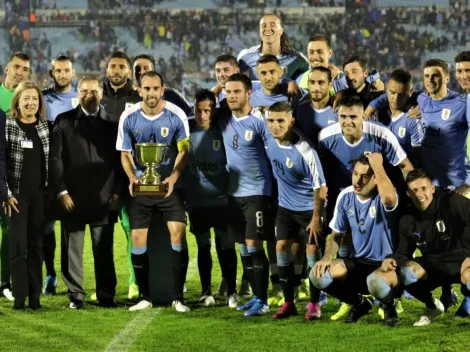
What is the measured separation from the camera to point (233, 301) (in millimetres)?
6863

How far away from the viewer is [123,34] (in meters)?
26.0

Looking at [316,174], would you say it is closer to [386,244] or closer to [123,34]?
[386,244]

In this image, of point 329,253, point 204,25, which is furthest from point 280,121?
point 204,25

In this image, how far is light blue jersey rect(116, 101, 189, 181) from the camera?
6.66 m

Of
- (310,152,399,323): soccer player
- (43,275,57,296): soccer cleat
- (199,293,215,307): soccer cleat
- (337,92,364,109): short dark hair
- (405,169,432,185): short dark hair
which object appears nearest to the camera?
(405,169,432,185): short dark hair

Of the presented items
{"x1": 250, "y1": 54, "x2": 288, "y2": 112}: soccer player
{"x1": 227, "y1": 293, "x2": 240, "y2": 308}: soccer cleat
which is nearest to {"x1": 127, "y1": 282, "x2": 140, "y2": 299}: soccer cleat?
{"x1": 227, "y1": 293, "x2": 240, "y2": 308}: soccer cleat

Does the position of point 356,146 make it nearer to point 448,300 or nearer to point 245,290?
point 448,300

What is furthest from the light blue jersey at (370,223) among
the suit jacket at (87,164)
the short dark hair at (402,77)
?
the suit jacket at (87,164)

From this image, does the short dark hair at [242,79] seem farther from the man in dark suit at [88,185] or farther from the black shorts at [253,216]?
the man in dark suit at [88,185]

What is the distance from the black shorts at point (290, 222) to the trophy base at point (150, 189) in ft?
2.64

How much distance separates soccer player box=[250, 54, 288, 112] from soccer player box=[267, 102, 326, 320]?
564 millimetres

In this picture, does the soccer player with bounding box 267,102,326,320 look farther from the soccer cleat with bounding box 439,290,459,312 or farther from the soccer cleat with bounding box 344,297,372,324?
the soccer cleat with bounding box 439,290,459,312

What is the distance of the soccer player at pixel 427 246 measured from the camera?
589 cm

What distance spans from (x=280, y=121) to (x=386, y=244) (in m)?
1.04
